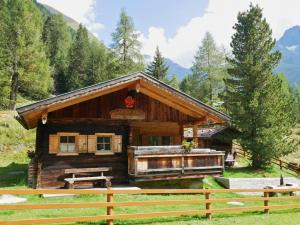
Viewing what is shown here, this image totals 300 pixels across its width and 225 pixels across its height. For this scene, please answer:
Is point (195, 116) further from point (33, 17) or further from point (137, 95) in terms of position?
point (33, 17)

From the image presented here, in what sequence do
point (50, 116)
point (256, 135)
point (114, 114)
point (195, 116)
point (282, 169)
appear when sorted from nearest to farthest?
point (50, 116) → point (114, 114) → point (195, 116) → point (256, 135) → point (282, 169)

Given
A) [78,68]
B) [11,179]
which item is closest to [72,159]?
[11,179]

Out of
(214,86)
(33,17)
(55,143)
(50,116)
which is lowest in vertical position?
(55,143)

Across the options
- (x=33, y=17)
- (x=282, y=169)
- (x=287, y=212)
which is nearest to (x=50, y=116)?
(x=287, y=212)

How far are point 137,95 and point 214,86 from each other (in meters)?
34.5

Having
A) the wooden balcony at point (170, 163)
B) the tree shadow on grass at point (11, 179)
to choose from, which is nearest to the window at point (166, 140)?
the wooden balcony at point (170, 163)

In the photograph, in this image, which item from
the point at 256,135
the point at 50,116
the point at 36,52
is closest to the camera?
the point at 50,116

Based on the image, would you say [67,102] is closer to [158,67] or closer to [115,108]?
[115,108]

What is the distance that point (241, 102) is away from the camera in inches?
1237

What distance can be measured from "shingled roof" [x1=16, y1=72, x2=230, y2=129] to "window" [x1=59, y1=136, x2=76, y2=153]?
168cm

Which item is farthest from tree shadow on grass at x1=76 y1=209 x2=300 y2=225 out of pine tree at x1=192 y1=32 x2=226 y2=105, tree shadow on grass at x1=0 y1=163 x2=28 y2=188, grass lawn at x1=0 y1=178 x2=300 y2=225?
pine tree at x1=192 y1=32 x2=226 y2=105

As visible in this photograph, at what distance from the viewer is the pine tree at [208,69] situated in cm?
5144

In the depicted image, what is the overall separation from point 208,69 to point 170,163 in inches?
1410

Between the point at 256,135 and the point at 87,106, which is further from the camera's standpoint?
the point at 256,135
